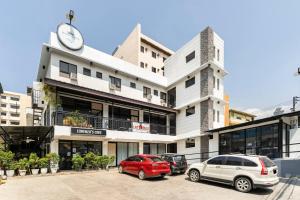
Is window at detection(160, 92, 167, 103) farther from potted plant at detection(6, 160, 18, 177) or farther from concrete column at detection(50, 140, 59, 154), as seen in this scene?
potted plant at detection(6, 160, 18, 177)

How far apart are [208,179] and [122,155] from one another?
10.3 metres

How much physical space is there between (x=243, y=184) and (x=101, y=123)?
465 inches

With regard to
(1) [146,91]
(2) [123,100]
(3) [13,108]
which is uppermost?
(1) [146,91]

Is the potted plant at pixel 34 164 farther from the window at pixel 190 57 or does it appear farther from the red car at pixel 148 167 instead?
the window at pixel 190 57

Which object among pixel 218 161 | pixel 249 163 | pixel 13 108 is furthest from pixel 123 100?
pixel 13 108

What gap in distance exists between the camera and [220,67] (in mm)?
A: 22125

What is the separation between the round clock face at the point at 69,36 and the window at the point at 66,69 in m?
1.44

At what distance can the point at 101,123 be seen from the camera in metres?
18.1

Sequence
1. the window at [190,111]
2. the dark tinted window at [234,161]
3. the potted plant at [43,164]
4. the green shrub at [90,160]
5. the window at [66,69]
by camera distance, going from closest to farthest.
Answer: the dark tinted window at [234,161]
the potted plant at [43,164]
the green shrub at [90,160]
the window at [66,69]
the window at [190,111]

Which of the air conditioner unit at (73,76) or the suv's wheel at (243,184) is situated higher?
the air conditioner unit at (73,76)

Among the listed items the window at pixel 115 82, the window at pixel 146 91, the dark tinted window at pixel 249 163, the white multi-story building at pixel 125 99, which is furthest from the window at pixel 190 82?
the dark tinted window at pixel 249 163

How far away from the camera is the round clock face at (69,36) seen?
17453 millimetres

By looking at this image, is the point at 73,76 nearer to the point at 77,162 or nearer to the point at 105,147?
the point at 105,147

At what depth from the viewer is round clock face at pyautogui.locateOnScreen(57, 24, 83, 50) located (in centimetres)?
1745
